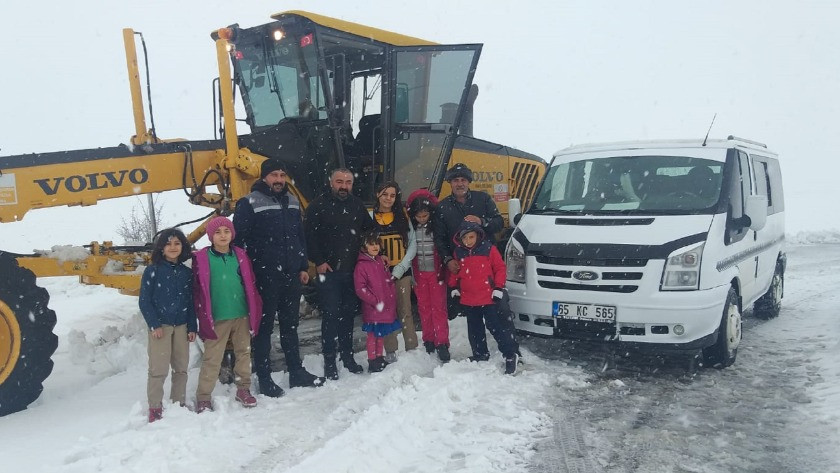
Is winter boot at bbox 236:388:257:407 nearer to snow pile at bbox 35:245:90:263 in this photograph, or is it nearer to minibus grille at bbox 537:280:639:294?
snow pile at bbox 35:245:90:263

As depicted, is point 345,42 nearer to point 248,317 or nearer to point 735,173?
point 248,317

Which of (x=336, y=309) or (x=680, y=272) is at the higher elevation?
(x=680, y=272)

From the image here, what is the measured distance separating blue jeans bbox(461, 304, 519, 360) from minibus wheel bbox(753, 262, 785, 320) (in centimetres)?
410

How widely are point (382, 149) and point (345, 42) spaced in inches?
47.4

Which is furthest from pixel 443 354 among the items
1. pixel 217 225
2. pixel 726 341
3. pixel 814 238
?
pixel 814 238

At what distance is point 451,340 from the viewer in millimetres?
6469

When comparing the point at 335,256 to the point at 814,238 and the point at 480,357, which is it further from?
the point at 814,238

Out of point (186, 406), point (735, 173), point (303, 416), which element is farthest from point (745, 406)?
point (186, 406)

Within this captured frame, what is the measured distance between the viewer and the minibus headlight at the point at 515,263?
5738 mm

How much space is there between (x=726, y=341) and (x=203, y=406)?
14.3ft

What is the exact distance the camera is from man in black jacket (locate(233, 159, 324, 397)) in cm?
494

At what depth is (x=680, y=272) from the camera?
16.7 feet

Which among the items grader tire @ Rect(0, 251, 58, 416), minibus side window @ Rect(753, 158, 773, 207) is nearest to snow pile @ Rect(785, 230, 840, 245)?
minibus side window @ Rect(753, 158, 773, 207)

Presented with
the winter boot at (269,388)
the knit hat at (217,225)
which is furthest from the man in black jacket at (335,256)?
the knit hat at (217,225)
